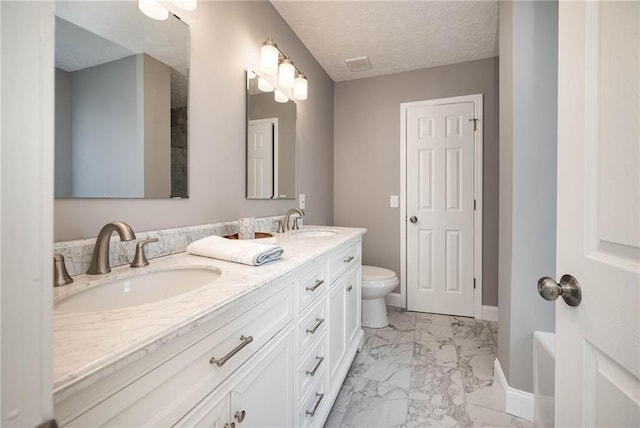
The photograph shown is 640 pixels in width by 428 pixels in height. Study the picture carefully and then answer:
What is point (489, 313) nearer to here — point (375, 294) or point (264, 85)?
point (375, 294)

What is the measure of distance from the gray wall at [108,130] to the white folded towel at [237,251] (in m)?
0.30

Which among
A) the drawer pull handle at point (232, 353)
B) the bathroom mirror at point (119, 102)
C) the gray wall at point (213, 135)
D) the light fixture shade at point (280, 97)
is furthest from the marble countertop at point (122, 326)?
the light fixture shade at point (280, 97)

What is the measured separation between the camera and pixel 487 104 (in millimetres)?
2609

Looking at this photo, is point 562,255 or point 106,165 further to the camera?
point 106,165

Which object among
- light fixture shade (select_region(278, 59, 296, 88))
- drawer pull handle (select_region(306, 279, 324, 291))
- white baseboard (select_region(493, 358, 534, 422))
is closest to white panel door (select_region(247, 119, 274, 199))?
light fixture shade (select_region(278, 59, 296, 88))

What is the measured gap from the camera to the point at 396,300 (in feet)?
9.66

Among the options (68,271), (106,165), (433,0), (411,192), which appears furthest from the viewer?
(411,192)

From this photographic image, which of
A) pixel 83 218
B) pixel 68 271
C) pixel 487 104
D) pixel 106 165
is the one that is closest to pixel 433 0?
pixel 487 104

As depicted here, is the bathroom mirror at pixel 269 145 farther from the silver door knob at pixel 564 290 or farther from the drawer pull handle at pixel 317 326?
the silver door knob at pixel 564 290

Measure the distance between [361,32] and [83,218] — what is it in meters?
2.19

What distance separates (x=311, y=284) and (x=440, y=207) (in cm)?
201

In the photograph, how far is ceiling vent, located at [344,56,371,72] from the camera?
8.57 feet

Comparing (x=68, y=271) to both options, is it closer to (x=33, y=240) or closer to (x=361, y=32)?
(x=33, y=240)

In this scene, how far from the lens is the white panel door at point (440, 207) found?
268 centimetres
